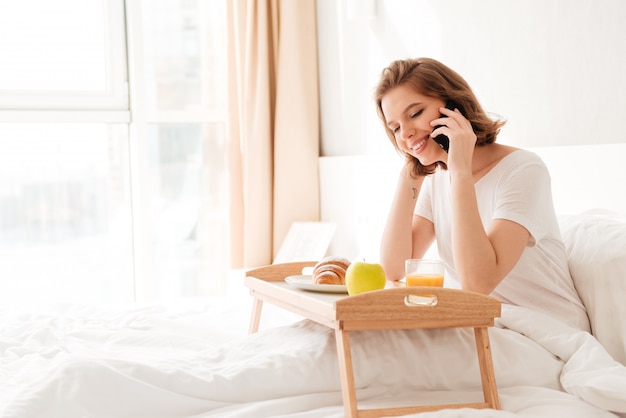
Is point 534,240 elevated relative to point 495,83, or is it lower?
lower

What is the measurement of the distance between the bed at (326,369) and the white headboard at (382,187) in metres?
0.20

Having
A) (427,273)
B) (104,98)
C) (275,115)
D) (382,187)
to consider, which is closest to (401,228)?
(427,273)

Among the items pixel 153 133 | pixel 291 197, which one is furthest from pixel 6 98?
pixel 291 197

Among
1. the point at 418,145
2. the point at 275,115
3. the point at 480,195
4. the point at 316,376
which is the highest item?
the point at 275,115

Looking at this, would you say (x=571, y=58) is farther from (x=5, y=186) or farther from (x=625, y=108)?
(x=5, y=186)

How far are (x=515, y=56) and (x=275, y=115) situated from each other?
1.64m

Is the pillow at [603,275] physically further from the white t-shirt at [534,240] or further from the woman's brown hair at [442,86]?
the woman's brown hair at [442,86]

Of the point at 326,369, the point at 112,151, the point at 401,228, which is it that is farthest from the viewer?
the point at 112,151

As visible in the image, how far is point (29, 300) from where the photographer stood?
4.13 m

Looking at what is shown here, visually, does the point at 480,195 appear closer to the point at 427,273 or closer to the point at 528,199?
the point at 528,199

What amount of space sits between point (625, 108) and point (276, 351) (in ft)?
3.88

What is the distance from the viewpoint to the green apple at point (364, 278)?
1.60 m

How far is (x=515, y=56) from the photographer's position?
261 centimetres

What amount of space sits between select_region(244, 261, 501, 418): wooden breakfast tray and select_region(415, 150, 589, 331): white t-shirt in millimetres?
328
